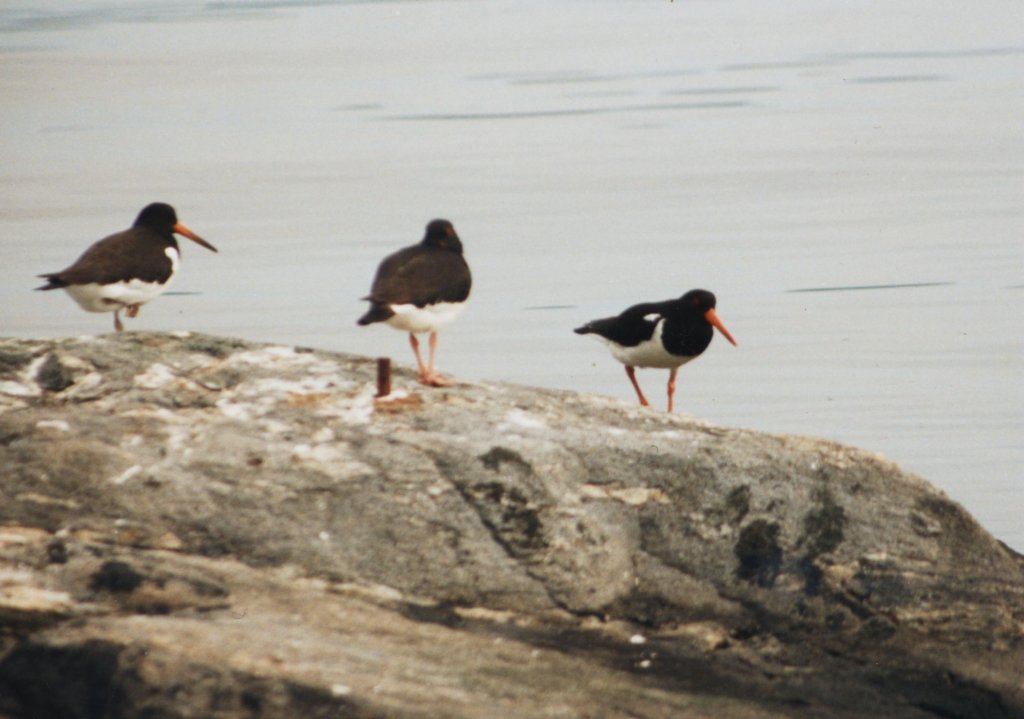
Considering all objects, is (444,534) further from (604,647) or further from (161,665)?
(161,665)

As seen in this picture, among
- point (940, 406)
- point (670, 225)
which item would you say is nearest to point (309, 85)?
point (670, 225)

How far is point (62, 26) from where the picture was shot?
170 feet

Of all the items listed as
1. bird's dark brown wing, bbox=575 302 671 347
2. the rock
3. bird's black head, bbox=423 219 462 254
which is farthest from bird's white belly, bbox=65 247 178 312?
A: the rock

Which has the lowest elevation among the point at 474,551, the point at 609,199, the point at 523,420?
the point at 474,551

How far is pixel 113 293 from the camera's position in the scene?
10.1 metres

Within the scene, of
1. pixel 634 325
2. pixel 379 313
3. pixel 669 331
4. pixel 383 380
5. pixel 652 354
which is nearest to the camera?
pixel 383 380

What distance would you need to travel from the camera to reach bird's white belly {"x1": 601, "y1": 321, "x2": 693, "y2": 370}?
10055mm

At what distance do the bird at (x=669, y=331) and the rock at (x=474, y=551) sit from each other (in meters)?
3.08

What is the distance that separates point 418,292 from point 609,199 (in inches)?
589

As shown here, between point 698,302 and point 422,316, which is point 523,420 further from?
point 698,302

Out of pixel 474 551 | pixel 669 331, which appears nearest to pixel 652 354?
pixel 669 331

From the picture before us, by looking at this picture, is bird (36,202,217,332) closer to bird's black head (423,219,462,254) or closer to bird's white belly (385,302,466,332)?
bird's black head (423,219,462,254)

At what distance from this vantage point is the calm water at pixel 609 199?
44.9ft

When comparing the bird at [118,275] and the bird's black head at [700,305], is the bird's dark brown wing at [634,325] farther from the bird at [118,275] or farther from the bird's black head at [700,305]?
the bird at [118,275]
